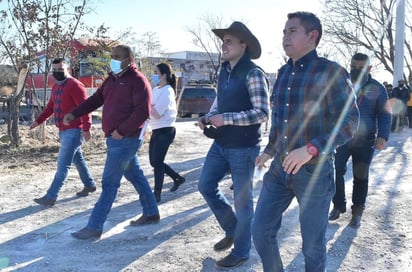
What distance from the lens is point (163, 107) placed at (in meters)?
5.46

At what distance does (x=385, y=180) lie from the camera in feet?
23.1

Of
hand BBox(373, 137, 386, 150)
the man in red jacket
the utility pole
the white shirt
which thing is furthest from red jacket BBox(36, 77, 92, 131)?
the utility pole

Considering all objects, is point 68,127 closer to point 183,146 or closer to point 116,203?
point 116,203

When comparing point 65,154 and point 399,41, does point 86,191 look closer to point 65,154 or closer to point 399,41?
point 65,154

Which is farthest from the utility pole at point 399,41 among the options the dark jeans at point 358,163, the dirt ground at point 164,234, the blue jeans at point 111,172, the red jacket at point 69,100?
the blue jeans at point 111,172

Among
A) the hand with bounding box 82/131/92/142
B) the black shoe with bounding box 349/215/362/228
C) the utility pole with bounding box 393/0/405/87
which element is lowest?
the black shoe with bounding box 349/215/362/228

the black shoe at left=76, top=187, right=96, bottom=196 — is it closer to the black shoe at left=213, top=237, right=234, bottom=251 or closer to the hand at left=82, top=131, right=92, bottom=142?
the hand at left=82, top=131, right=92, bottom=142

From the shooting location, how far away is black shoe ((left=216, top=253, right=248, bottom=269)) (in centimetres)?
362

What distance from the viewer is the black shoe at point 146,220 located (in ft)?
15.6

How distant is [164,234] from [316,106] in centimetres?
244

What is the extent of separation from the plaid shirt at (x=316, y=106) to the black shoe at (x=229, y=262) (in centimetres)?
126

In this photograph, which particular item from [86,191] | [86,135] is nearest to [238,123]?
[86,135]

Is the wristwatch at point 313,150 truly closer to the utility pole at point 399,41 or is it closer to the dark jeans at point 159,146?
the dark jeans at point 159,146

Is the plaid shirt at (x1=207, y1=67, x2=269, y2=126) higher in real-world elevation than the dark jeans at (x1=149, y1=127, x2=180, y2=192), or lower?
higher
